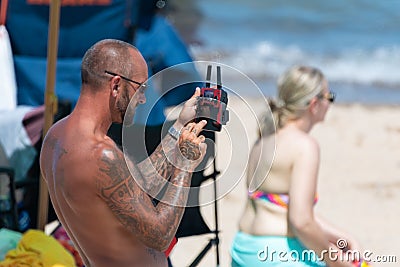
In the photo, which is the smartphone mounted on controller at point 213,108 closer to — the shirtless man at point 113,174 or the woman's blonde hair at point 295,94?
the shirtless man at point 113,174

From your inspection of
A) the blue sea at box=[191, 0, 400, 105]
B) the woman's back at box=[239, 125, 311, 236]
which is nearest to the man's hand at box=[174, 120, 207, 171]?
the woman's back at box=[239, 125, 311, 236]

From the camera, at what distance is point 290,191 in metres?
3.37

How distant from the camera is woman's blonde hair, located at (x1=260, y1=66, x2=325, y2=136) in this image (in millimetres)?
3633

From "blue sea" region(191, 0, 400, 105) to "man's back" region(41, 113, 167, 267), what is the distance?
8.54m

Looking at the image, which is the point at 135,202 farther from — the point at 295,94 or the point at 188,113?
the point at 295,94

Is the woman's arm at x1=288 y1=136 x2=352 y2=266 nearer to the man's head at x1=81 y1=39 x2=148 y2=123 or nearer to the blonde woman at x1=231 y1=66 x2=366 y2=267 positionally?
the blonde woman at x1=231 y1=66 x2=366 y2=267

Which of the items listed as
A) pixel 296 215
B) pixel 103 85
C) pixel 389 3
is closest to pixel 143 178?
pixel 103 85

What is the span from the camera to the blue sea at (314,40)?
12.8 m

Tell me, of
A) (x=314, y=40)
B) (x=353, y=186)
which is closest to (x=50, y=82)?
(x=353, y=186)

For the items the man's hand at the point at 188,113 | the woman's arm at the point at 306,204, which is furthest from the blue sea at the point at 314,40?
the man's hand at the point at 188,113

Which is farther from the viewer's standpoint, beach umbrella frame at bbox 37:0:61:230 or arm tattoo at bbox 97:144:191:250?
beach umbrella frame at bbox 37:0:61:230

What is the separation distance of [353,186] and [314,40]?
9015mm

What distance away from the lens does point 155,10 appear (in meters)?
5.56

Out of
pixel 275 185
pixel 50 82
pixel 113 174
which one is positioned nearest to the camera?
pixel 113 174
